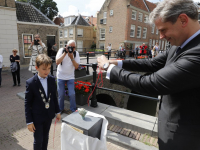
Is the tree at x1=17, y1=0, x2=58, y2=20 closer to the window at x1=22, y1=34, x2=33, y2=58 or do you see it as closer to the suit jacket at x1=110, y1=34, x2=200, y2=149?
the window at x1=22, y1=34, x2=33, y2=58

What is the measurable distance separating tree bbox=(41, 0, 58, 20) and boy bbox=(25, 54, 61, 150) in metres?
31.1

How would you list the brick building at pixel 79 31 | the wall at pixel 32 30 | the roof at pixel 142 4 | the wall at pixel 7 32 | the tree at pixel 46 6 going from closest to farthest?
the wall at pixel 7 32, the wall at pixel 32 30, the roof at pixel 142 4, the tree at pixel 46 6, the brick building at pixel 79 31

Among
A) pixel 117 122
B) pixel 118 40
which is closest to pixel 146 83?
pixel 117 122

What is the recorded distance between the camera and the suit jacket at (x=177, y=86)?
92 centimetres

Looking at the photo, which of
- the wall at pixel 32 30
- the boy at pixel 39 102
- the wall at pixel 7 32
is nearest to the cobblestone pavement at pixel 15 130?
the boy at pixel 39 102

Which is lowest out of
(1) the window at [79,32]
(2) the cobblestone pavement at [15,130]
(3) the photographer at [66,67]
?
(2) the cobblestone pavement at [15,130]

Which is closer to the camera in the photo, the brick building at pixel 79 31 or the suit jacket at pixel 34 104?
the suit jacket at pixel 34 104

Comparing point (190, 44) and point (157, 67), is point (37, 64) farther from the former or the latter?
point (190, 44)

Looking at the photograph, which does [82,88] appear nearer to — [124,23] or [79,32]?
[124,23]

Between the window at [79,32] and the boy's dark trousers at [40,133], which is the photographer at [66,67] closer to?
the boy's dark trousers at [40,133]

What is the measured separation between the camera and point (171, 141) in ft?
3.97

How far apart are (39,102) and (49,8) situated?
31.9m

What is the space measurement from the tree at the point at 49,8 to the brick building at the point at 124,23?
9.70 metres

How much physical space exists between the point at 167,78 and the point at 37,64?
170cm
